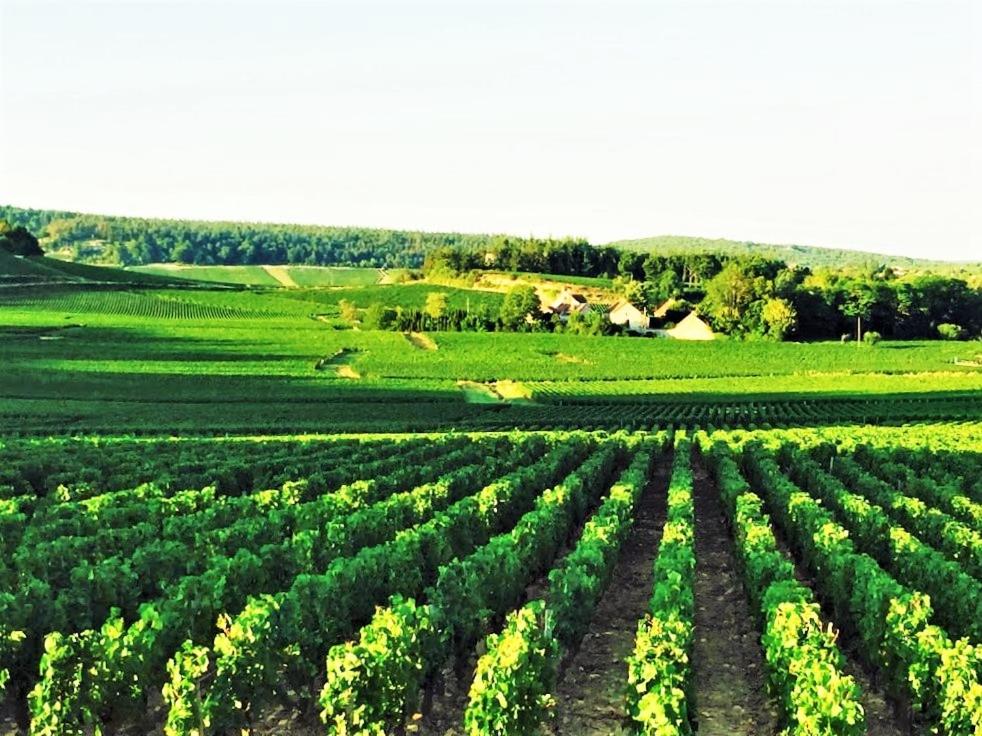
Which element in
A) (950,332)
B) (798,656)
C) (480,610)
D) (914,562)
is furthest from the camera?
(950,332)

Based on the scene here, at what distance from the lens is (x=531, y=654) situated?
1452cm

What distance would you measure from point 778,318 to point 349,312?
6650 cm

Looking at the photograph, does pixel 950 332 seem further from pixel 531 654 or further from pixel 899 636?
pixel 531 654

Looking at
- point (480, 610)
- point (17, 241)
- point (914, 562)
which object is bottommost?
point (480, 610)

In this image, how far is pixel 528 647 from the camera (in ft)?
47.4

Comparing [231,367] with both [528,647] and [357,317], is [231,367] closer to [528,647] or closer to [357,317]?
[357,317]

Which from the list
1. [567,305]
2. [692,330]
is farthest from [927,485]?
[567,305]

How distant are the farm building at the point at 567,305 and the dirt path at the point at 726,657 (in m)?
115

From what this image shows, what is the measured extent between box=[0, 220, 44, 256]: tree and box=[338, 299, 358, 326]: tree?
76.3 metres

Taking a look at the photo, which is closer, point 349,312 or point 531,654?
point 531,654

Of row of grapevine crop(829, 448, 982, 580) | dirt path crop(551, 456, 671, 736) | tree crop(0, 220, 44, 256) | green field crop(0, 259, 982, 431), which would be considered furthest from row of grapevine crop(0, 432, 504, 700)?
tree crop(0, 220, 44, 256)

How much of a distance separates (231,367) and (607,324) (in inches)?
2388

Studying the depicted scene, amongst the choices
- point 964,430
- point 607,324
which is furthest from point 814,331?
point 964,430

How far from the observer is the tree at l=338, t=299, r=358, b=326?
141 m
